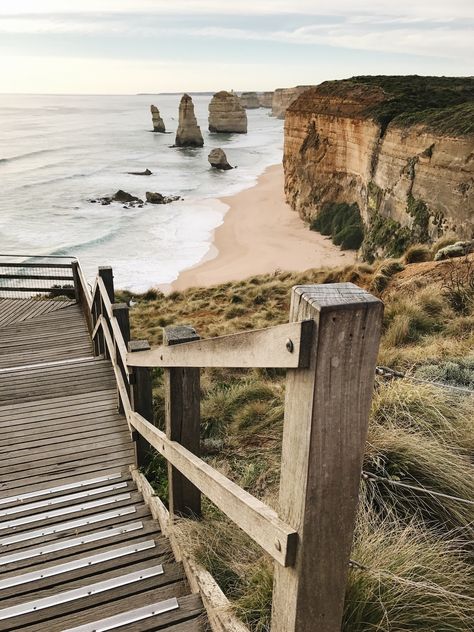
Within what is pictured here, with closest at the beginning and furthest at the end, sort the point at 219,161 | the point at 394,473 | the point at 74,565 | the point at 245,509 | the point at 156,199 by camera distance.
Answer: the point at 245,509
the point at 74,565
the point at 394,473
the point at 156,199
the point at 219,161

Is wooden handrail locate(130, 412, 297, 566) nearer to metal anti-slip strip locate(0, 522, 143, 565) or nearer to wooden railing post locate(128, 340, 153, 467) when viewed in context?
metal anti-slip strip locate(0, 522, 143, 565)

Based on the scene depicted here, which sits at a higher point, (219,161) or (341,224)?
(219,161)

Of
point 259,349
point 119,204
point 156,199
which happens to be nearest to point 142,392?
point 259,349

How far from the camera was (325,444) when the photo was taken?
124 centimetres

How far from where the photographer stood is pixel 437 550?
2.32m

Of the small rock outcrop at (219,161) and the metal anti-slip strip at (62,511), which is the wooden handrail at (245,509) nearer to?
the metal anti-slip strip at (62,511)

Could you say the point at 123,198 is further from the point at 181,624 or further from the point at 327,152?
the point at 181,624

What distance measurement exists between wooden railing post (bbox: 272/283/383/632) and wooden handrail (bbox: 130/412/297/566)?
0.12 ft

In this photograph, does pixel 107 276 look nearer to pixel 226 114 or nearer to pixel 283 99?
pixel 226 114

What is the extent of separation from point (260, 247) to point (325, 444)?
2819 cm

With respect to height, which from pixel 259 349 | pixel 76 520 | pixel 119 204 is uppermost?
pixel 259 349

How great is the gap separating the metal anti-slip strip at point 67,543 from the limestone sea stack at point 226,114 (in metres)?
108

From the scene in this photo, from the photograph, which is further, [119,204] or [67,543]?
[119,204]

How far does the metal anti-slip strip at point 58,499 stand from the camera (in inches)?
143
